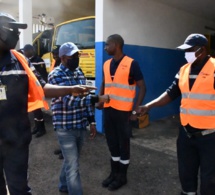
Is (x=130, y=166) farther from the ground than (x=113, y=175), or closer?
closer

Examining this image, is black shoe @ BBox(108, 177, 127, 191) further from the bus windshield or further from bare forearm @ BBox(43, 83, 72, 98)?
the bus windshield

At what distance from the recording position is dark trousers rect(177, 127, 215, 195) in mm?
2377

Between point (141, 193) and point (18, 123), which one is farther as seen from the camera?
point (141, 193)

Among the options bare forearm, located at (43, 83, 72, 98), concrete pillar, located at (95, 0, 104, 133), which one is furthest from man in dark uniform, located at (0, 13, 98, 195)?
concrete pillar, located at (95, 0, 104, 133)

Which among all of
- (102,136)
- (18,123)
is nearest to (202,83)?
(18,123)

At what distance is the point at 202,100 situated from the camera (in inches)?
94.6

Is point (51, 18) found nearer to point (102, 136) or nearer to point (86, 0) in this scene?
point (86, 0)

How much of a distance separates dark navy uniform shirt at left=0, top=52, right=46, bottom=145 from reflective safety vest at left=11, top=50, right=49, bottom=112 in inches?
1.4

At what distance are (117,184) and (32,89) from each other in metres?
1.83

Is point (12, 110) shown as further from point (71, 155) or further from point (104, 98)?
point (104, 98)

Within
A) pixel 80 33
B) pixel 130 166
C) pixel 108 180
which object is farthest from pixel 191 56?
pixel 80 33

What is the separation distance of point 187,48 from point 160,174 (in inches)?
81.8

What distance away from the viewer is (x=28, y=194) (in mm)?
2135

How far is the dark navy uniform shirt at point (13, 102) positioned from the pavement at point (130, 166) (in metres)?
1.51
